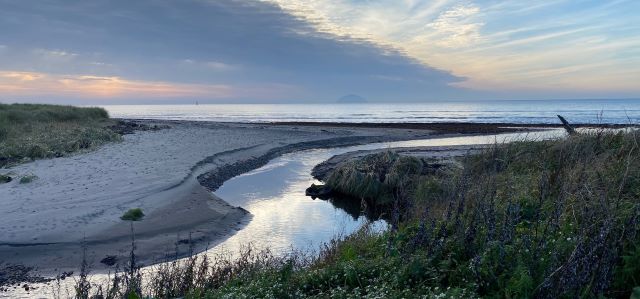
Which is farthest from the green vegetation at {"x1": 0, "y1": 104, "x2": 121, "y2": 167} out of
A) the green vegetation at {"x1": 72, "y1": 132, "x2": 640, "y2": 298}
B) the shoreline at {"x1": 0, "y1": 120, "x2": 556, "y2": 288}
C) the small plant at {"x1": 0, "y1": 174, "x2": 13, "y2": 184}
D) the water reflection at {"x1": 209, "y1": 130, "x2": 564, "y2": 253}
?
the green vegetation at {"x1": 72, "y1": 132, "x2": 640, "y2": 298}

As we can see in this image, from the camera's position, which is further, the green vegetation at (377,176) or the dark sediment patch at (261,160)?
the dark sediment patch at (261,160)

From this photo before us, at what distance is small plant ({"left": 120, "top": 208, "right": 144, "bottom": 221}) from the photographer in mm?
13367

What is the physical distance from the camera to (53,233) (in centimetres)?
1175

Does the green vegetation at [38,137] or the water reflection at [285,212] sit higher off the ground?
the green vegetation at [38,137]

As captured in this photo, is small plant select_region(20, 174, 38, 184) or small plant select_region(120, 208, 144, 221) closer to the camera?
small plant select_region(120, 208, 144, 221)

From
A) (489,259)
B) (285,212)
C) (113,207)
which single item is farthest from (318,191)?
(489,259)

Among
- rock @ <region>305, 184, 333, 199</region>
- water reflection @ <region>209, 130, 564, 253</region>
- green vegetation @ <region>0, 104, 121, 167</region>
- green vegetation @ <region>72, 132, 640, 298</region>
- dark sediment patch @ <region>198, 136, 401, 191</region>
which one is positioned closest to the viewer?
green vegetation @ <region>72, 132, 640, 298</region>

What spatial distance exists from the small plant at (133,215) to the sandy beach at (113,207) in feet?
0.79

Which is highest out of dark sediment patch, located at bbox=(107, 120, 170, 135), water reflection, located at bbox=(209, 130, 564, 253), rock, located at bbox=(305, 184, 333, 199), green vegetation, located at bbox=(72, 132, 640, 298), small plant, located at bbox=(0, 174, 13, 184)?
green vegetation, located at bbox=(72, 132, 640, 298)

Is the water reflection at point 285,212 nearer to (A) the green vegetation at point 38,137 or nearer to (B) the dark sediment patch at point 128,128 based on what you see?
(A) the green vegetation at point 38,137

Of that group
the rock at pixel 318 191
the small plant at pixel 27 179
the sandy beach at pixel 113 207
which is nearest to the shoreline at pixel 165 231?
the sandy beach at pixel 113 207

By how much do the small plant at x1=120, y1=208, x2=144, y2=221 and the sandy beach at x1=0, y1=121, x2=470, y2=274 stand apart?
24cm

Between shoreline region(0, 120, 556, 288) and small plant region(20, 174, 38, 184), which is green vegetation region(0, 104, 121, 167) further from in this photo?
small plant region(20, 174, 38, 184)

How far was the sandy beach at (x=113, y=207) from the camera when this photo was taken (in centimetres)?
1097
